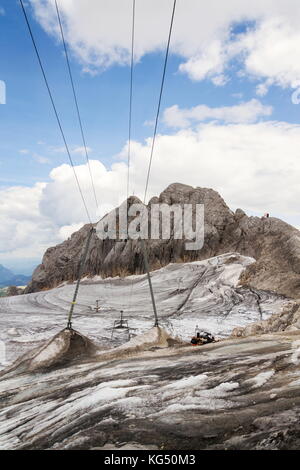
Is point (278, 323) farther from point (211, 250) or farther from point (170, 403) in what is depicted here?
point (211, 250)

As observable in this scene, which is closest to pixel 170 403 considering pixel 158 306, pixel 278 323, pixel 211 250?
pixel 278 323

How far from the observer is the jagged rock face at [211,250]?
3503 centimetres

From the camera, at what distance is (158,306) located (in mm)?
32906

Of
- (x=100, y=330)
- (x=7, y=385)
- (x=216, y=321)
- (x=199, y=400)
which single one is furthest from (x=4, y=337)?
(x=199, y=400)

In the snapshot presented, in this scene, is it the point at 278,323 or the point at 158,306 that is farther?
the point at 158,306

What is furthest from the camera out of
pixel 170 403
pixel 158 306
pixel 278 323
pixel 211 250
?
pixel 211 250

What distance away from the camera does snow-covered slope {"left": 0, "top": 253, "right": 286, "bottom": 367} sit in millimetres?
24516

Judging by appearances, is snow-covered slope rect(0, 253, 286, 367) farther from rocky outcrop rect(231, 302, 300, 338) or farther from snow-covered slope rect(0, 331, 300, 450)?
snow-covered slope rect(0, 331, 300, 450)

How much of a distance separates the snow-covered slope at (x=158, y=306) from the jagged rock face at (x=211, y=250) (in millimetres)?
2439

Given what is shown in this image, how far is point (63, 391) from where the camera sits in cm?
874

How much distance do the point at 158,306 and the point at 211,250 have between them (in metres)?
16.4

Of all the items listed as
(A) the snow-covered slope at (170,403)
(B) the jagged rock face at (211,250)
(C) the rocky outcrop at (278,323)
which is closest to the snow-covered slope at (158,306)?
(B) the jagged rock face at (211,250)

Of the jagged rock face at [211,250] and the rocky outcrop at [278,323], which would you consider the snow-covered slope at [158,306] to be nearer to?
the jagged rock face at [211,250]
